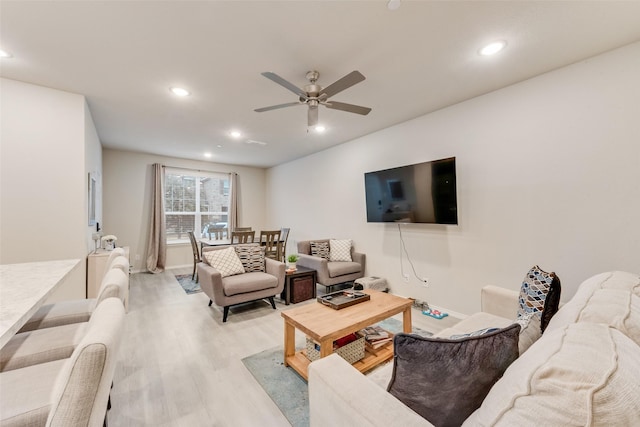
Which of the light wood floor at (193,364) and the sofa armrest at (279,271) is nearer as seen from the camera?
the light wood floor at (193,364)

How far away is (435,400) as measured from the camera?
854 millimetres

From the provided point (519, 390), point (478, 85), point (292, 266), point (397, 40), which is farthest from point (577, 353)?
point (292, 266)

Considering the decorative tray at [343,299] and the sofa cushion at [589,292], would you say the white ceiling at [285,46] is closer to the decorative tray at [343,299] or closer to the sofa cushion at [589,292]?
the sofa cushion at [589,292]

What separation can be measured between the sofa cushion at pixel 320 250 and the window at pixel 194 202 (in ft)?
11.2

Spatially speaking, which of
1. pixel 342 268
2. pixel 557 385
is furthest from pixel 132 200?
pixel 557 385

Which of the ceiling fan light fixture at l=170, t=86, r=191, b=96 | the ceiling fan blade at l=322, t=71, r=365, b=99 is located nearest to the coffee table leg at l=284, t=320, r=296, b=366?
the ceiling fan blade at l=322, t=71, r=365, b=99

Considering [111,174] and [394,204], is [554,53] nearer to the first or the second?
[394,204]

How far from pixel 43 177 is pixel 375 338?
3706 millimetres

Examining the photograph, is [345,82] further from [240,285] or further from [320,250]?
[320,250]

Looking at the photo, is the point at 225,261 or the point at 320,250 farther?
the point at 320,250

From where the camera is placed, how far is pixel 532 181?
2.63 meters

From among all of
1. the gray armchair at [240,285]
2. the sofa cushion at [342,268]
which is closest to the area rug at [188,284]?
the gray armchair at [240,285]

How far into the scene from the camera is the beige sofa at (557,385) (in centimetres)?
53

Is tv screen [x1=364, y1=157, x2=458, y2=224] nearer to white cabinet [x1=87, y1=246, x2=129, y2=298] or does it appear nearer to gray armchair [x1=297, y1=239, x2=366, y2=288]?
gray armchair [x1=297, y1=239, x2=366, y2=288]
